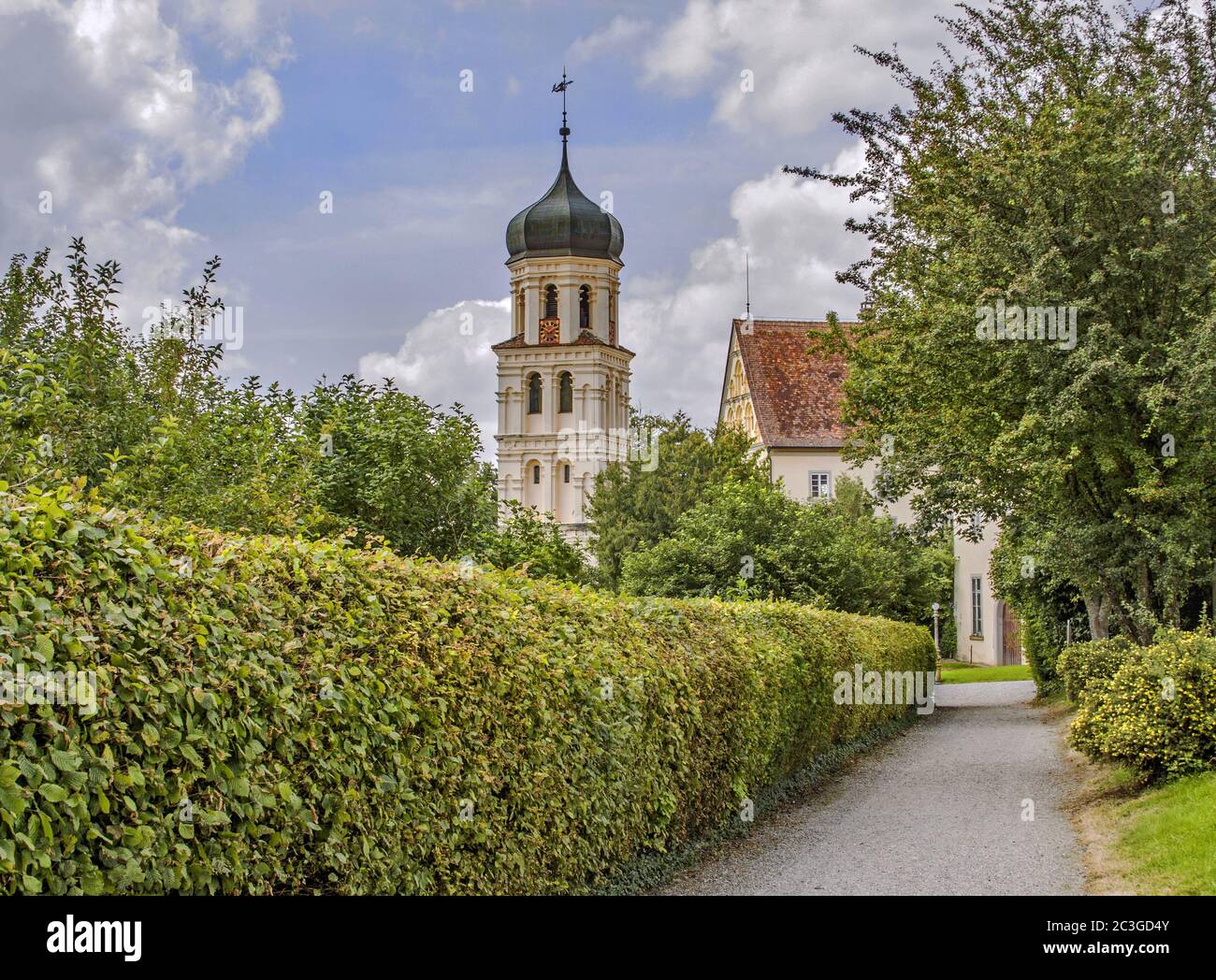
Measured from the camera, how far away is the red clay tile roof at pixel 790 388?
2338 inches

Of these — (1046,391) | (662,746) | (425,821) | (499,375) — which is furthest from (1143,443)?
(499,375)

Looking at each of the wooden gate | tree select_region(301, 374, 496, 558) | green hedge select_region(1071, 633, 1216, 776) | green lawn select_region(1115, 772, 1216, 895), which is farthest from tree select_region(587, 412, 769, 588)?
green lawn select_region(1115, 772, 1216, 895)

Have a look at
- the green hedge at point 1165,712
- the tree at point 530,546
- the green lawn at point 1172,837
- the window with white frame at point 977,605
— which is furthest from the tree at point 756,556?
the window with white frame at point 977,605

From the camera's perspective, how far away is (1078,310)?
17.0m

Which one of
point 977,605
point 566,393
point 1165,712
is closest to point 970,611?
point 977,605

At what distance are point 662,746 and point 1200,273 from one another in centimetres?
1111

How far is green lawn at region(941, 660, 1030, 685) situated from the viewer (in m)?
46.5

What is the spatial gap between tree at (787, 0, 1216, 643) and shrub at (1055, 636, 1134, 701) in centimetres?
59

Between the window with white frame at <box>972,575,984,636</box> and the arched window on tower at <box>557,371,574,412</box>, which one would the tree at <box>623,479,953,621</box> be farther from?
the arched window on tower at <box>557,371,574,412</box>

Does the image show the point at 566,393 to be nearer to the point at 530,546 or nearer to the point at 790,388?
the point at 790,388

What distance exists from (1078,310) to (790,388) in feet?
144

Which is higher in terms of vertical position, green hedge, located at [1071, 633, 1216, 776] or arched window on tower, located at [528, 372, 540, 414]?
arched window on tower, located at [528, 372, 540, 414]

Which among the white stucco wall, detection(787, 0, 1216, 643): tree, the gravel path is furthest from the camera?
the white stucco wall

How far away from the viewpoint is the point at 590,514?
44.1 m
